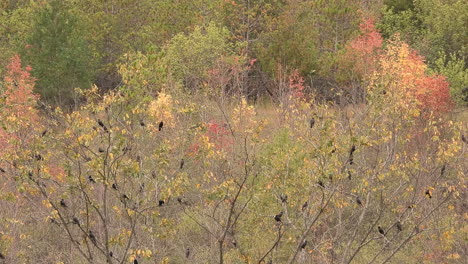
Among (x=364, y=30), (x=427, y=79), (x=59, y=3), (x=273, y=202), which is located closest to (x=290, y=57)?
(x=364, y=30)

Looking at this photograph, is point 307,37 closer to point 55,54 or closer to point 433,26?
point 433,26

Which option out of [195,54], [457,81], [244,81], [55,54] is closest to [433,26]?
[457,81]

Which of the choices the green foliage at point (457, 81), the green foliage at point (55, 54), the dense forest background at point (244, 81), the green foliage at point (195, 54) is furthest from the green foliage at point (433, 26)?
the green foliage at point (55, 54)

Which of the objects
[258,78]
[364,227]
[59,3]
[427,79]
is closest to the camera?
[364,227]

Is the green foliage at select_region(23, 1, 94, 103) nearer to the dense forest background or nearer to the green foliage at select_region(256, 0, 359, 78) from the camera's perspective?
the dense forest background

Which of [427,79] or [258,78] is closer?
[427,79]

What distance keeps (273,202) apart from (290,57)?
1958cm

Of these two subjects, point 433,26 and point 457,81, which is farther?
point 433,26

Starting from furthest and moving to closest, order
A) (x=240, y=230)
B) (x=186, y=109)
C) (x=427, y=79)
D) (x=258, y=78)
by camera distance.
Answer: (x=258, y=78), (x=427, y=79), (x=240, y=230), (x=186, y=109)

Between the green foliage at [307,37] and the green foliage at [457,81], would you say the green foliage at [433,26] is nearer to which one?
the green foliage at [307,37]

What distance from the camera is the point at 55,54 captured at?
3453 centimetres

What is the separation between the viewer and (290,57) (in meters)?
36.3

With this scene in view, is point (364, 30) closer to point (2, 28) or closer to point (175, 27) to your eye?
point (175, 27)

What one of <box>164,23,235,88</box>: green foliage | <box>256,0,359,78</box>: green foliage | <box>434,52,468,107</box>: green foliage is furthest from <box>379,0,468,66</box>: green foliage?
<box>164,23,235,88</box>: green foliage
